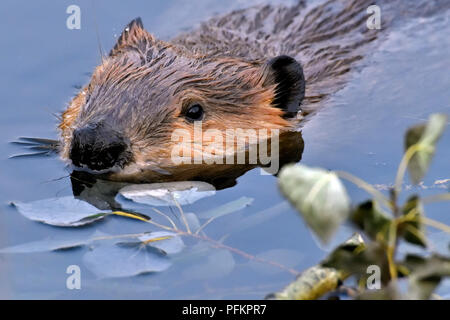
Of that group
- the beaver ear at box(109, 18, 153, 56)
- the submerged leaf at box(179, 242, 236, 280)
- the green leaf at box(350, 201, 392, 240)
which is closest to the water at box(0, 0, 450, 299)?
the submerged leaf at box(179, 242, 236, 280)

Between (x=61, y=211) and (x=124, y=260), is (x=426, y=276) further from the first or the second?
(x=61, y=211)

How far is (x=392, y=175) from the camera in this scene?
4043 millimetres

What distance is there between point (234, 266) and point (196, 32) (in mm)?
2400

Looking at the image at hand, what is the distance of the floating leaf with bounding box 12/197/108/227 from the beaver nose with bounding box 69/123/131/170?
0.66 feet

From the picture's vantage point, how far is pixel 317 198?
2.08m

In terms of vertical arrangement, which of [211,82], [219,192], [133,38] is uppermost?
[133,38]

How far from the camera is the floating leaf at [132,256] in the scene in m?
3.03

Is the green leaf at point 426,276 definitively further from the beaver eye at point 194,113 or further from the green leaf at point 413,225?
the beaver eye at point 194,113

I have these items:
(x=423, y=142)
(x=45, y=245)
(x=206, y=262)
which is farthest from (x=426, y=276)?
(x=45, y=245)

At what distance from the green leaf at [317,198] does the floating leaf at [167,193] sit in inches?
59.8

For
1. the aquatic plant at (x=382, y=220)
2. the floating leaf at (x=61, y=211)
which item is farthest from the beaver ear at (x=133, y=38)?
the aquatic plant at (x=382, y=220)

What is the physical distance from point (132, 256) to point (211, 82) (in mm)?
1348
